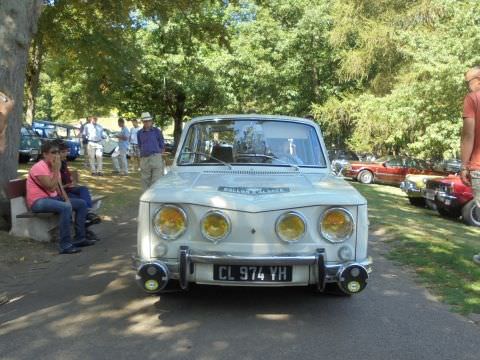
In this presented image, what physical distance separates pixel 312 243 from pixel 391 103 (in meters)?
19.9

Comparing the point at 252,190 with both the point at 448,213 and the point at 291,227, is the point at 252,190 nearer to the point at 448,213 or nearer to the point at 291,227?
the point at 291,227

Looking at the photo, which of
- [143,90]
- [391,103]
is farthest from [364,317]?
[143,90]

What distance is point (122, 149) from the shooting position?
17562 mm

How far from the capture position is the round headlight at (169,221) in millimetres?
4426

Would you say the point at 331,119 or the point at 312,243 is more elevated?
the point at 331,119

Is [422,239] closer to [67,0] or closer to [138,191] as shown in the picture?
[138,191]

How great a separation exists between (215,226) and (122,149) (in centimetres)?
1370

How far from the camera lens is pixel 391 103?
75.6 feet

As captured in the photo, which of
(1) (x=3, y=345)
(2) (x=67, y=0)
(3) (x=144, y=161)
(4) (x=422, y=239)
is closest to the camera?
(1) (x=3, y=345)

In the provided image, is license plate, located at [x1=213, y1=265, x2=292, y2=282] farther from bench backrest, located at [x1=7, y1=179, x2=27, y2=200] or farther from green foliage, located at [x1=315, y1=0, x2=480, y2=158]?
green foliage, located at [x1=315, y1=0, x2=480, y2=158]

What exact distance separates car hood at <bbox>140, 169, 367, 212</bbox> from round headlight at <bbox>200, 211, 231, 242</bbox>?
8cm

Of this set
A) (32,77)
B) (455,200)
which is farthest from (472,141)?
(32,77)

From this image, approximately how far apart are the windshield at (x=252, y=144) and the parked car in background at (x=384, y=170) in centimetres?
1859

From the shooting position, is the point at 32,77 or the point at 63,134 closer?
the point at 32,77
